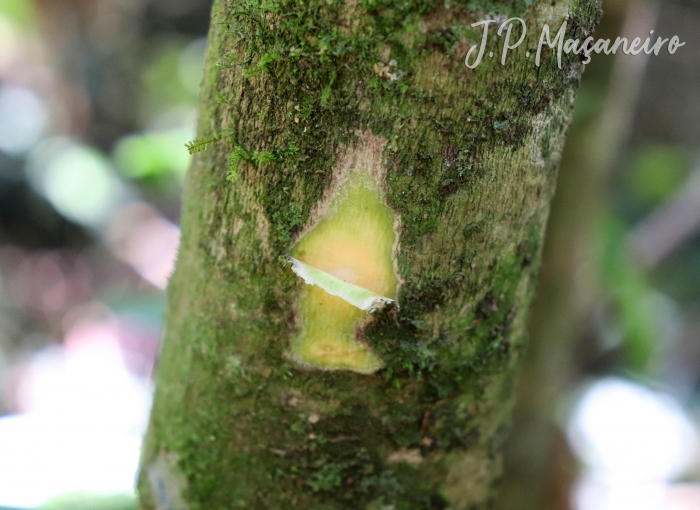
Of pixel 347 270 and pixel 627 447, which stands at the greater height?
pixel 627 447

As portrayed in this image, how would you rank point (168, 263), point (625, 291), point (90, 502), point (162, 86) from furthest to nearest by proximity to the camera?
point (162, 86) < point (168, 263) < point (625, 291) < point (90, 502)

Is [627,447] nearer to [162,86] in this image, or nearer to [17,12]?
[162,86]

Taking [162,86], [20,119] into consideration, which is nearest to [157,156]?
[20,119]

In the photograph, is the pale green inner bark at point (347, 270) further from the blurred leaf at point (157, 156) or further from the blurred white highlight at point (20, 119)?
the blurred white highlight at point (20, 119)

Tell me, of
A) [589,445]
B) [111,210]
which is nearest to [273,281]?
[589,445]

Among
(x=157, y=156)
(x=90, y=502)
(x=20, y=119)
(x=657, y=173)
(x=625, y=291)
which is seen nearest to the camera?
(x=90, y=502)

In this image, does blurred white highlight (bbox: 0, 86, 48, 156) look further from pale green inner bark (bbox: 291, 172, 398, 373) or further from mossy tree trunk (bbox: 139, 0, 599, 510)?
pale green inner bark (bbox: 291, 172, 398, 373)
